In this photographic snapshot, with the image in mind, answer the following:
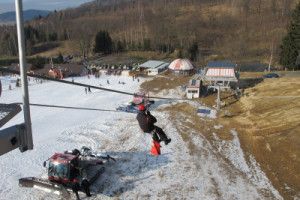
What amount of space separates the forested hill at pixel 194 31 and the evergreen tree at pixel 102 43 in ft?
7.65

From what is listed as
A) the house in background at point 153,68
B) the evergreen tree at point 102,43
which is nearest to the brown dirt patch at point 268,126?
the house in background at point 153,68

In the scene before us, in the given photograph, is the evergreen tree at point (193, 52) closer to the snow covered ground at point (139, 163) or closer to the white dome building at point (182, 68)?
the white dome building at point (182, 68)

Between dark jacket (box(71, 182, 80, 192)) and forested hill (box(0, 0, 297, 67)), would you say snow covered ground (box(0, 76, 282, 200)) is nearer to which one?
dark jacket (box(71, 182, 80, 192))

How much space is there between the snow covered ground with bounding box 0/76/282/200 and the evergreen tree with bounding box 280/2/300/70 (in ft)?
112

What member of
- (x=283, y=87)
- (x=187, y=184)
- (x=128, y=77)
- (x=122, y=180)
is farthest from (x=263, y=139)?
(x=128, y=77)

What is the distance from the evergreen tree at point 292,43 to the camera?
4441 centimetres

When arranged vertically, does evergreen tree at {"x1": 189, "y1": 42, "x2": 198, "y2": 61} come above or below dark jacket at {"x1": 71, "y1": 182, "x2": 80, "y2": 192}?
above

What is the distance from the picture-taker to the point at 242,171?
14.4 meters

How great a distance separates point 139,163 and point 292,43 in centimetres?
4373

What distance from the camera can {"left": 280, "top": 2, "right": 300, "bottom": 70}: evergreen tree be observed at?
44406 millimetres

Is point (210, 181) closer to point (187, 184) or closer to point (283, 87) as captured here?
point (187, 184)

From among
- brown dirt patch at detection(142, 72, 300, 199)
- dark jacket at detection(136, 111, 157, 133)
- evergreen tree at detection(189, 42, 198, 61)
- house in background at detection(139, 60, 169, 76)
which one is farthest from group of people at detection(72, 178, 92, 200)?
evergreen tree at detection(189, 42, 198, 61)

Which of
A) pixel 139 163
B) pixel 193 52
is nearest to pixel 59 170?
pixel 139 163

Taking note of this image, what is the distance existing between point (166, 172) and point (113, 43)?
72634 mm
